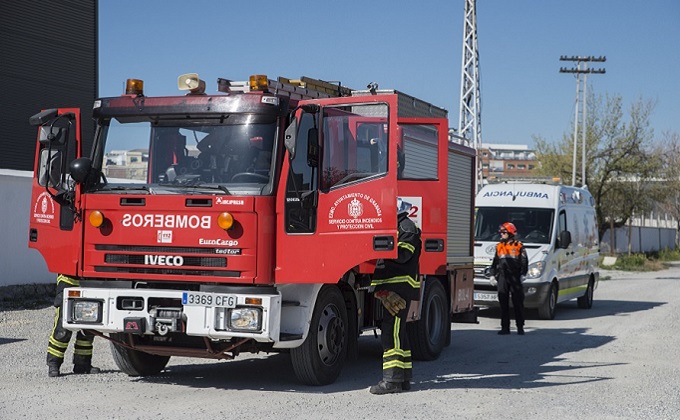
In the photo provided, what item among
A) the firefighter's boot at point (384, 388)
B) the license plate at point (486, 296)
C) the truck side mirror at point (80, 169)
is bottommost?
the firefighter's boot at point (384, 388)

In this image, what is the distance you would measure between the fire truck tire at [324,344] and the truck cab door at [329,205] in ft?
1.92

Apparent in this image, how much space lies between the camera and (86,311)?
913 centimetres

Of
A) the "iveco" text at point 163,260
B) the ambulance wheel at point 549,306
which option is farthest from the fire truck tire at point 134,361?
the ambulance wheel at point 549,306

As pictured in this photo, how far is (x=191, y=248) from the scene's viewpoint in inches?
352

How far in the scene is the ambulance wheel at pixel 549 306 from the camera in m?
17.9

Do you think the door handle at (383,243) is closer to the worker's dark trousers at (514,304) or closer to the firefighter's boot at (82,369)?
the firefighter's boot at (82,369)

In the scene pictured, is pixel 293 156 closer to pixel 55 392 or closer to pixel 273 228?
pixel 273 228

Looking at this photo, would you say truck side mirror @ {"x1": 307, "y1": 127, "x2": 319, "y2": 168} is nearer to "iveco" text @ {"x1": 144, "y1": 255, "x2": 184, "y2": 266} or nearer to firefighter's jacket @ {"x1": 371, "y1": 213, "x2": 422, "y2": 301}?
firefighter's jacket @ {"x1": 371, "y1": 213, "x2": 422, "y2": 301}

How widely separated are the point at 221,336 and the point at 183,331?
38 cm

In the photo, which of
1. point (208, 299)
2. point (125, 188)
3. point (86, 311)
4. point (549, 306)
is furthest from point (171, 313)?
point (549, 306)

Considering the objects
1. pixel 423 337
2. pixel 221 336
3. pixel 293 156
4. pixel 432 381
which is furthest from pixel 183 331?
pixel 423 337

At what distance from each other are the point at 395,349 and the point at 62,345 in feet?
11.4

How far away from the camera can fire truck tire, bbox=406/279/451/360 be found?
39.1 feet

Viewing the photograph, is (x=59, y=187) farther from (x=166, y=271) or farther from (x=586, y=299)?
(x=586, y=299)
